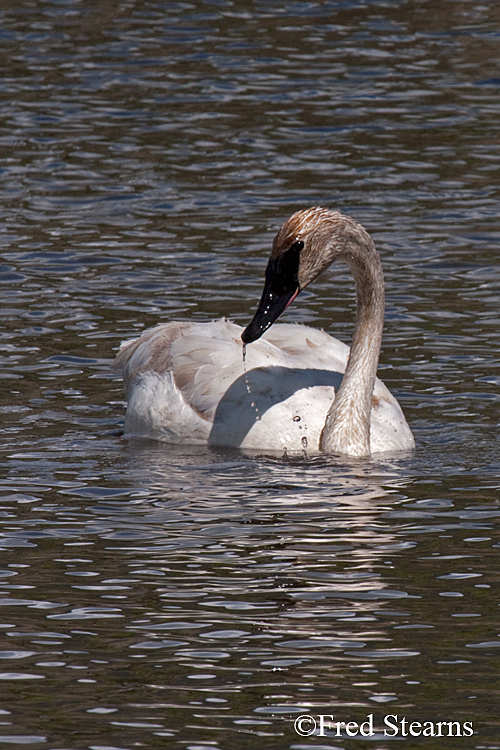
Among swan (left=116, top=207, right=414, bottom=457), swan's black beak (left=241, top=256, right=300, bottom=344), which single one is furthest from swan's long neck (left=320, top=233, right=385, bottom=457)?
swan's black beak (left=241, top=256, right=300, bottom=344)

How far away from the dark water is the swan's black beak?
93 centimetres

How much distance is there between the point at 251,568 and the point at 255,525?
78 cm

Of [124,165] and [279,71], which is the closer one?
[124,165]

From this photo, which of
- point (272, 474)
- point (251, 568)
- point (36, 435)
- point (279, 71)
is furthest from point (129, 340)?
point (279, 71)

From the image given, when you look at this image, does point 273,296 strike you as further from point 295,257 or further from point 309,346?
point 309,346

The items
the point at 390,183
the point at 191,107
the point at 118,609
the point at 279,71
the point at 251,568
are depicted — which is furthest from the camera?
the point at 279,71

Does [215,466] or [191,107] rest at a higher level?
[191,107]

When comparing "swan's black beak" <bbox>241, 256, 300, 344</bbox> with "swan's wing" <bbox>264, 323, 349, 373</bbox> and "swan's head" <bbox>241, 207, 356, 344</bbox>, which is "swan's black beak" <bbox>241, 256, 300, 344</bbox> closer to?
"swan's head" <bbox>241, 207, 356, 344</bbox>

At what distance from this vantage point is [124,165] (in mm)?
17781

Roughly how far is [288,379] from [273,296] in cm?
85

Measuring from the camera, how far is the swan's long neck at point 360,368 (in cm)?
1021

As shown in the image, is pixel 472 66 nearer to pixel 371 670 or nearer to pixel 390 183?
pixel 390 183

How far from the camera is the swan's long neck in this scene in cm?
1021

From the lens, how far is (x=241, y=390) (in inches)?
408
